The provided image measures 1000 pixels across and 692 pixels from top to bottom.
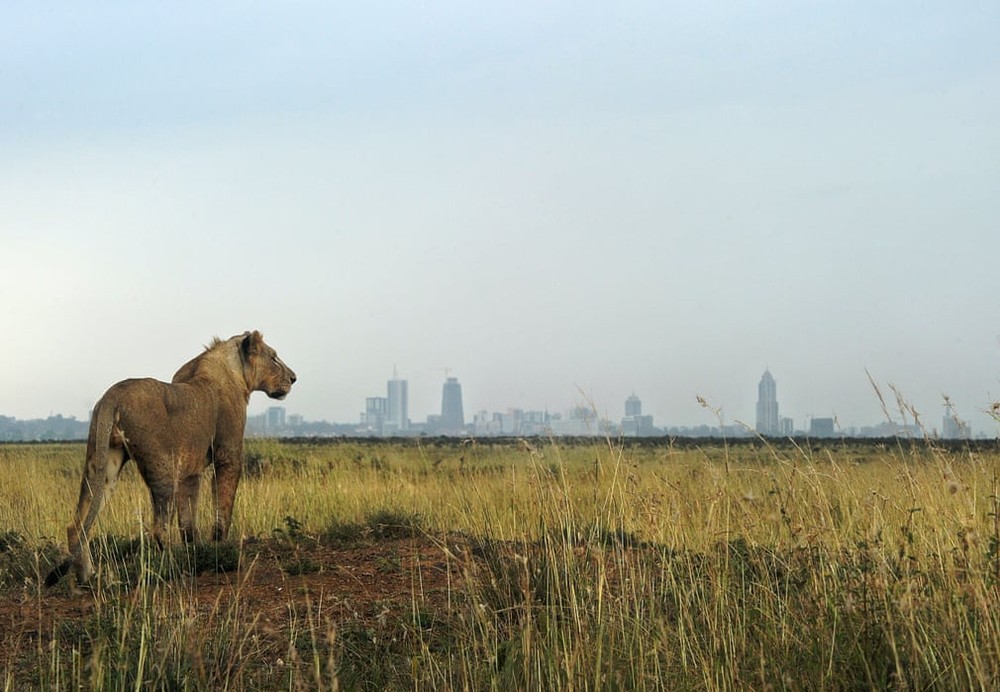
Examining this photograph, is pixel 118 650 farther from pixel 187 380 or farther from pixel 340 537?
pixel 187 380

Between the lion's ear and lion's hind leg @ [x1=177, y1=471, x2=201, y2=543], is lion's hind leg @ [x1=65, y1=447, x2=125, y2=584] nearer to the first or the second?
lion's hind leg @ [x1=177, y1=471, x2=201, y2=543]

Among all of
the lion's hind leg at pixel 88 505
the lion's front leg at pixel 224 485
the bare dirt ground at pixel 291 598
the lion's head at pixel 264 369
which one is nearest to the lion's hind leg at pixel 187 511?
the lion's front leg at pixel 224 485

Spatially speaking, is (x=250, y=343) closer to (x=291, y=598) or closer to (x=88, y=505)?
(x=88, y=505)

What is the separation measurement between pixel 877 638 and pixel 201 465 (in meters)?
6.54

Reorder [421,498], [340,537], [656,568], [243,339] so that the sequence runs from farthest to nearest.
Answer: [421,498] → [243,339] → [340,537] → [656,568]

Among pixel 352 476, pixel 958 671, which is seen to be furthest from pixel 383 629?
pixel 352 476

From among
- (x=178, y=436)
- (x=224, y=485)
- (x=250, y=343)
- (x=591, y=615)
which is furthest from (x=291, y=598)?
(x=250, y=343)

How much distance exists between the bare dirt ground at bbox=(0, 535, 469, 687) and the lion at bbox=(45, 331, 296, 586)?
0.63 m

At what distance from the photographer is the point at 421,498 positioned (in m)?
14.0

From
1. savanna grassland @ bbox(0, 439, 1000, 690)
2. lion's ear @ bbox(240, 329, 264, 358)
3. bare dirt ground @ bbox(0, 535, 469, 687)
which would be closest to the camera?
savanna grassland @ bbox(0, 439, 1000, 690)

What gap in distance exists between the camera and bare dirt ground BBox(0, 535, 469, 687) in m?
5.94

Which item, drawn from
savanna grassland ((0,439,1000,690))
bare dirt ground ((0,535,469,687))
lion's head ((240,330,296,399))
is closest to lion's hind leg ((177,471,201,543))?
bare dirt ground ((0,535,469,687))

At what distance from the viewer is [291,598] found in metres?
6.46

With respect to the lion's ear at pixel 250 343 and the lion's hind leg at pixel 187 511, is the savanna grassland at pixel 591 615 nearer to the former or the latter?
the lion's hind leg at pixel 187 511
